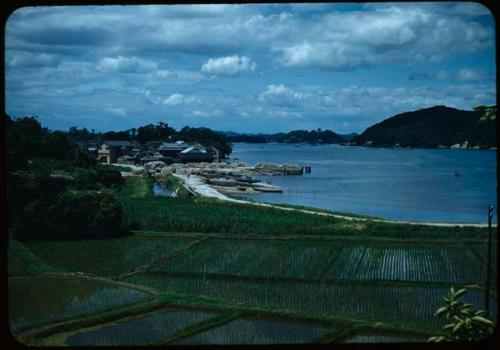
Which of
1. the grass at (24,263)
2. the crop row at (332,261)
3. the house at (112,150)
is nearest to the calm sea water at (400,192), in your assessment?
the crop row at (332,261)

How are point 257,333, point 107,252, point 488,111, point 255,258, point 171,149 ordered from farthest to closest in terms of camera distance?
point 171,149, point 107,252, point 255,258, point 257,333, point 488,111

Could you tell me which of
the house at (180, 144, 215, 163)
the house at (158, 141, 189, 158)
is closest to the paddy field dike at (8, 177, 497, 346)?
the house at (180, 144, 215, 163)

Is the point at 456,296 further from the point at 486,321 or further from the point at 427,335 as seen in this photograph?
the point at 427,335

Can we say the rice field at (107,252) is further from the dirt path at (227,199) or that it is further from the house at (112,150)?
the house at (112,150)

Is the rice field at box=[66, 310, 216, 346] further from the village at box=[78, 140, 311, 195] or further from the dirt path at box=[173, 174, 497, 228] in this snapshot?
the village at box=[78, 140, 311, 195]

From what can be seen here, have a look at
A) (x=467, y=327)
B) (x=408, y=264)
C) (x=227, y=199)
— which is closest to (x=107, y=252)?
(x=408, y=264)

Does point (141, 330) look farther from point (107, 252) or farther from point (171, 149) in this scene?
point (171, 149)
